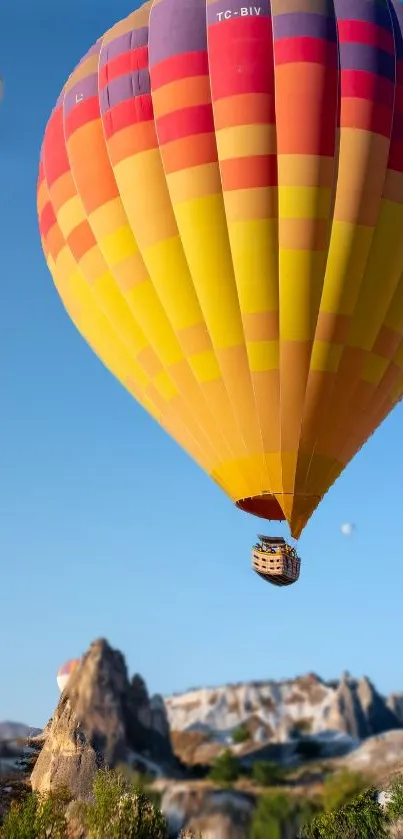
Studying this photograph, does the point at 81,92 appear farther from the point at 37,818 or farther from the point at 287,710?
the point at 37,818

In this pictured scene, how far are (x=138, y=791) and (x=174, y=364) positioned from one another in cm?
1251

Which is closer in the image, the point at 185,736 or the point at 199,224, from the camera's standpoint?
the point at 185,736

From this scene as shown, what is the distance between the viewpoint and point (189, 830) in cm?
572

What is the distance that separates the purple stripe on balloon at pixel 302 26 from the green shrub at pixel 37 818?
61.6 feet

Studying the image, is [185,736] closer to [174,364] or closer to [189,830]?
[189,830]

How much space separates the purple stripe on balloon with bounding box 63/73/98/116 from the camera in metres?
19.7

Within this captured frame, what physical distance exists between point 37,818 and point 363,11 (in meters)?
25.6

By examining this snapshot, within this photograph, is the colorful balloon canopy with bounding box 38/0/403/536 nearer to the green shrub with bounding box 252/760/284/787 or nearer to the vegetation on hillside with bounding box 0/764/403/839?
the vegetation on hillside with bounding box 0/764/403/839

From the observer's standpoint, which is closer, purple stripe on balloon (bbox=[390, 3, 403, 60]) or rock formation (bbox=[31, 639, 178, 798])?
rock formation (bbox=[31, 639, 178, 798])

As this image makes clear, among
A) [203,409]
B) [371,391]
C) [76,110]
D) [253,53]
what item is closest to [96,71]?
[76,110]

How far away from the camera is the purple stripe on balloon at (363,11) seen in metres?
18.2

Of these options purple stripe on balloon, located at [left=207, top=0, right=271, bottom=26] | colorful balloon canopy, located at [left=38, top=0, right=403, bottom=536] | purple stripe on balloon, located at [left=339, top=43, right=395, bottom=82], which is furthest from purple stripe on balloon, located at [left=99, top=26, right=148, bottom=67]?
purple stripe on balloon, located at [left=339, top=43, right=395, bottom=82]

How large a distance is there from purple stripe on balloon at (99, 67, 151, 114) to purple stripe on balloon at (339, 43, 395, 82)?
3.75 m

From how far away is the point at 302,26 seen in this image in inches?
698
